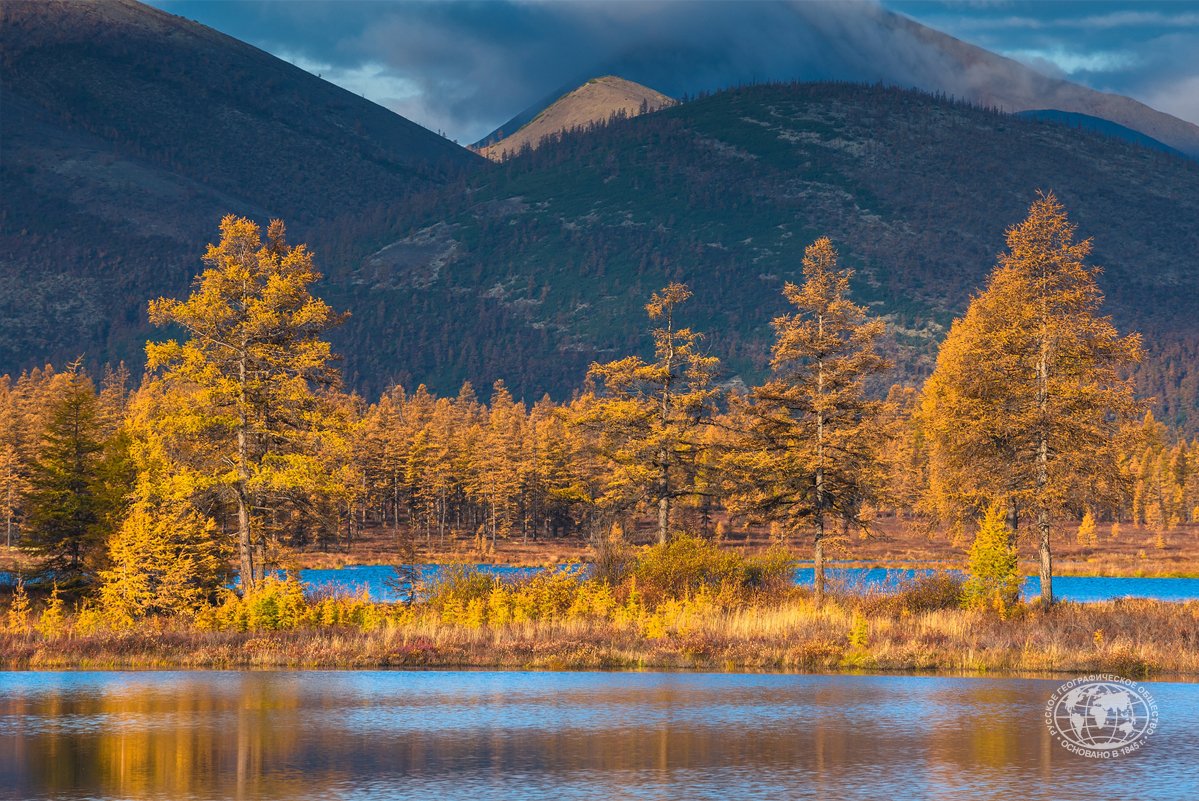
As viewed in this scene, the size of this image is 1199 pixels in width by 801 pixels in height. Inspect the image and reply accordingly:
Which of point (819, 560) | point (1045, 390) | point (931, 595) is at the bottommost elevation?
point (931, 595)

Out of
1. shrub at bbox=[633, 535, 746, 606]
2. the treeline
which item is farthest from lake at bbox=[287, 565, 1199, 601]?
shrub at bbox=[633, 535, 746, 606]

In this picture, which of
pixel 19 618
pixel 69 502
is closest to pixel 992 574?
pixel 19 618

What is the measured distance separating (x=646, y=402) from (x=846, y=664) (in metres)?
23.6

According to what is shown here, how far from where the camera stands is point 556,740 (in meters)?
20.9

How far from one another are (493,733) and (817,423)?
26.7 m

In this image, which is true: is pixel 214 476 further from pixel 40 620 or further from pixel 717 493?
pixel 717 493

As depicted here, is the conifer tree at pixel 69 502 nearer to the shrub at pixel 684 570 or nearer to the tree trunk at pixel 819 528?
the shrub at pixel 684 570

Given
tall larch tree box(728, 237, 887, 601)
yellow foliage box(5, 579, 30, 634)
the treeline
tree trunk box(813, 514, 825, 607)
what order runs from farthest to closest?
tall larch tree box(728, 237, 887, 601) < tree trunk box(813, 514, 825, 607) < the treeline < yellow foliage box(5, 579, 30, 634)

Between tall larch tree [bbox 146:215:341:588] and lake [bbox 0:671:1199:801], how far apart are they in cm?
1136

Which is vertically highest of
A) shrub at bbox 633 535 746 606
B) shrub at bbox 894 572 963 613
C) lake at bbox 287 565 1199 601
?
shrub at bbox 633 535 746 606

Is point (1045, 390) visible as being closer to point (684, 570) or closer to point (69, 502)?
point (684, 570)

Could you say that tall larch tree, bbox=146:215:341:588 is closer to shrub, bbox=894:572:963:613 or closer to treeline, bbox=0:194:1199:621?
treeline, bbox=0:194:1199:621

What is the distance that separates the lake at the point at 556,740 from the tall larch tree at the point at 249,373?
11365 millimetres

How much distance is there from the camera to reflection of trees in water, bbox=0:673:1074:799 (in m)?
18.1
